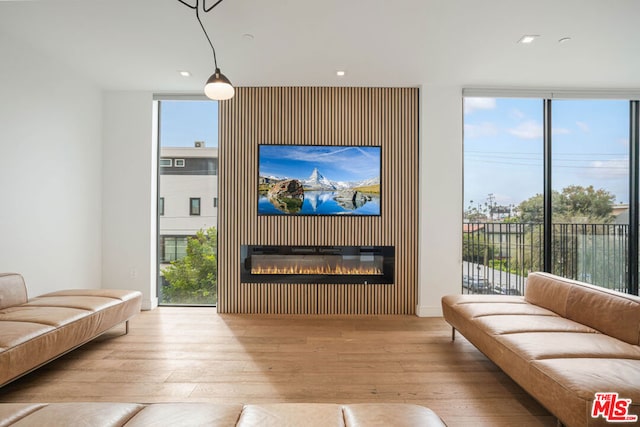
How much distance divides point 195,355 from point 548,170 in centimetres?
465

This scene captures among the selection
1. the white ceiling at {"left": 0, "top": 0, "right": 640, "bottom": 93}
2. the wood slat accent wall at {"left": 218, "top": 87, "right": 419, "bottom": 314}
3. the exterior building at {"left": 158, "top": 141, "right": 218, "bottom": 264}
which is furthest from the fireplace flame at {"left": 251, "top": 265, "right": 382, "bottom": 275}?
the white ceiling at {"left": 0, "top": 0, "right": 640, "bottom": 93}

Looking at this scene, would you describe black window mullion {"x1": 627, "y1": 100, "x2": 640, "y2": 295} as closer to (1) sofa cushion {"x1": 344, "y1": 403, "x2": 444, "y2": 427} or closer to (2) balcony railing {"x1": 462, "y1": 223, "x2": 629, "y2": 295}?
(2) balcony railing {"x1": 462, "y1": 223, "x2": 629, "y2": 295}

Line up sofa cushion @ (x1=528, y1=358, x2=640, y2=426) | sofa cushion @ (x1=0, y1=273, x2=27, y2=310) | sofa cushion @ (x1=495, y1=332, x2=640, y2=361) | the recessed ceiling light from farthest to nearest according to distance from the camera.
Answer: the recessed ceiling light, sofa cushion @ (x1=0, y1=273, x2=27, y2=310), sofa cushion @ (x1=495, y1=332, x2=640, y2=361), sofa cushion @ (x1=528, y1=358, x2=640, y2=426)

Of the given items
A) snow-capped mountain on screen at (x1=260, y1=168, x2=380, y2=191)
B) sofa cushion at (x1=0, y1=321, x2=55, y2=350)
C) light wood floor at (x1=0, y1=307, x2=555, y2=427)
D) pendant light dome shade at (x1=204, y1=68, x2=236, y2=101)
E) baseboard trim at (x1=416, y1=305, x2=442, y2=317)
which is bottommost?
light wood floor at (x1=0, y1=307, x2=555, y2=427)

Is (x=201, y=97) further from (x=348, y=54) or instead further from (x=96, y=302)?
(x=96, y=302)

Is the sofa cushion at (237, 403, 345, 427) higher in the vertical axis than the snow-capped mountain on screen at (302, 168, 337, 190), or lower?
lower

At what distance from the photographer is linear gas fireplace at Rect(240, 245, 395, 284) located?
163 inches

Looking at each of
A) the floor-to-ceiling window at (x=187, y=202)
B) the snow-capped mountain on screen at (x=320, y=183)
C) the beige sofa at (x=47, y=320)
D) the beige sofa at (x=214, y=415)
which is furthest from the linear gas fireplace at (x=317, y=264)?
the beige sofa at (x=214, y=415)

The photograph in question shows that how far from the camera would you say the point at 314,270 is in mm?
4141

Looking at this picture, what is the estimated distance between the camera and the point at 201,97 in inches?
166

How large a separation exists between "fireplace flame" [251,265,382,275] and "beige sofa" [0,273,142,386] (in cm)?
141

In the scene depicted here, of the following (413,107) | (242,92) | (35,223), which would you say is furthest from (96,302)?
(413,107)

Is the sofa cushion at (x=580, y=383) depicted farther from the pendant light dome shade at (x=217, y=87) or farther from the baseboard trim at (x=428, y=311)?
the pendant light dome shade at (x=217, y=87)

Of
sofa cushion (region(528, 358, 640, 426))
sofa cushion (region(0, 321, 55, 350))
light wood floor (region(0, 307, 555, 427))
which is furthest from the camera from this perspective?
light wood floor (region(0, 307, 555, 427))
